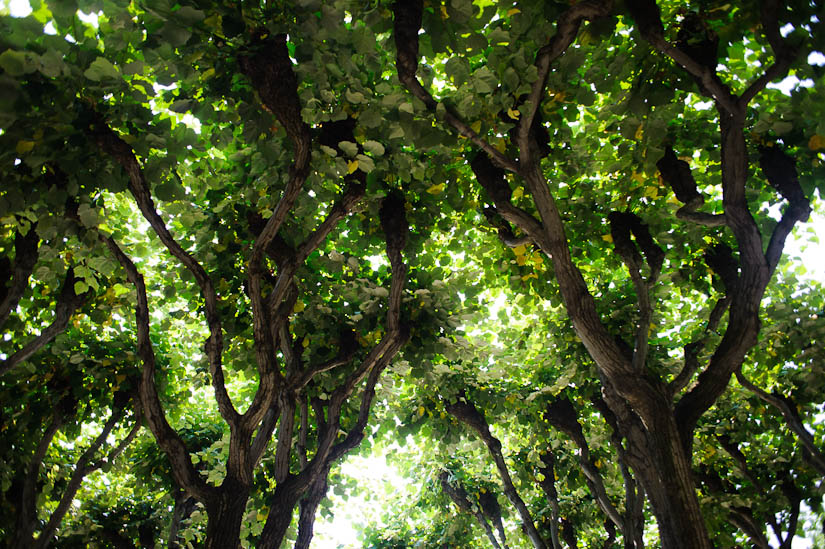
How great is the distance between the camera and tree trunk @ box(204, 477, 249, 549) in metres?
2.98

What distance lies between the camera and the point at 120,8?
8.13ft

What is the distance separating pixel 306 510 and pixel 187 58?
395 centimetres

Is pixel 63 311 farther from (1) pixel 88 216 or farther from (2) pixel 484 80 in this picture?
(2) pixel 484 80

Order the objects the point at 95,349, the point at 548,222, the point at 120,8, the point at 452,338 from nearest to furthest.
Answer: the point at 120,8, the point at 548,222, the point at 452,338, the point at 95,349

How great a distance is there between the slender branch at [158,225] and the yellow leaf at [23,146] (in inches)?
14.2

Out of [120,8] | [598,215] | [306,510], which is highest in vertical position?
[598,215]

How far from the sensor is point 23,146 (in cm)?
248

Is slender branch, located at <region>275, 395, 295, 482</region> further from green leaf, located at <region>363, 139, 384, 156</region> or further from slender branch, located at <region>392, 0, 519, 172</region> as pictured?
slender branch, located at <region>392, 0, 519, 172</region>

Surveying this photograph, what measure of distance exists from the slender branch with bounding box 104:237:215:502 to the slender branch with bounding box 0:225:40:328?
1244mm

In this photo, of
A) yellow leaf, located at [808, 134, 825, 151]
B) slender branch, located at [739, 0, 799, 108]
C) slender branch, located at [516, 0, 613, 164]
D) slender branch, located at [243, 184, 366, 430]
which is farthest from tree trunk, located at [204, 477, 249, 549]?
yellow leaf, located at [808, 134, 825, 151]

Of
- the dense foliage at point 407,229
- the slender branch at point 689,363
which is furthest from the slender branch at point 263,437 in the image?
the slender branch at point 689,363

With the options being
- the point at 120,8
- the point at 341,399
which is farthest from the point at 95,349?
the point at 120,8

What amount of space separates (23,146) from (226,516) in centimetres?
236

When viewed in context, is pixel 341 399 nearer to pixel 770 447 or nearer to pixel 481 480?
pixel 481 480
